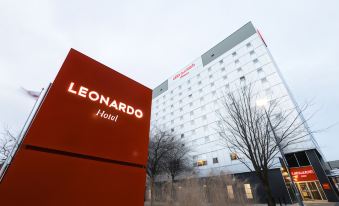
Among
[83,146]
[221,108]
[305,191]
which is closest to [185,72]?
[221,108]

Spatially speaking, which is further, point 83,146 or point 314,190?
point 314,190

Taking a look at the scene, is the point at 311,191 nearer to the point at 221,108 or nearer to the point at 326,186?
the point at 326,186

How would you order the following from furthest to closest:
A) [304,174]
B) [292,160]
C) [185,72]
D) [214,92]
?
[185,72] < [214,92] < [292,160] < [304,174]

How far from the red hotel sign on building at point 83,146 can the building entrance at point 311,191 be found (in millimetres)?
26087

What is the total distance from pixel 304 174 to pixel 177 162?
55.7ft

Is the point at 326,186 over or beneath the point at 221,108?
beneath

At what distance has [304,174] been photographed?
800 inches

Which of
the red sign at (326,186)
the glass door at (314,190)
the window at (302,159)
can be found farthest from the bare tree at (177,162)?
the red sign at (326,186)

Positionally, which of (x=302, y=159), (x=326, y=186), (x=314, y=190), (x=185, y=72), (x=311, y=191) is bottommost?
(x=311, y=191)

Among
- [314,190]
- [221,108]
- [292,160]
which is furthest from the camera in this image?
[221,108]

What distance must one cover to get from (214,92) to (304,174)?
18.4 meters

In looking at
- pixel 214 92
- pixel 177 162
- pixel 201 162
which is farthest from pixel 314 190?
pixel 214 92

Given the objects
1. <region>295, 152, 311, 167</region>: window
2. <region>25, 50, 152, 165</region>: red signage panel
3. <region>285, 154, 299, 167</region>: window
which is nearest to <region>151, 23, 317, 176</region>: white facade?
<region>295, 152, 311, 167</region>: window

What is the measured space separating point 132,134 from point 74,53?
1340mm
